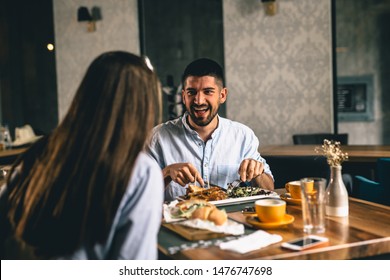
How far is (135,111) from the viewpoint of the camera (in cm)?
113

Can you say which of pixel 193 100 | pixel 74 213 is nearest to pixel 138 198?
pixel 74 213

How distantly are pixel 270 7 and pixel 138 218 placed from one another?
3.80m

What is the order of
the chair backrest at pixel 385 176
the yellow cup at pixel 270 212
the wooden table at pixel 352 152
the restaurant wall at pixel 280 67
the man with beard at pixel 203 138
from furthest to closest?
the restaurant wall at pixel 280 67 → the wooden table at pixel 352 152 → the man with beard at pixel 203 138 → the chair backrest at pixel 385 176 → the yellow cup at pixel 270 212

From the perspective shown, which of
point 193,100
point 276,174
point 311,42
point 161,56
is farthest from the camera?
point 161,56

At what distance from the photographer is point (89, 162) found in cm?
106

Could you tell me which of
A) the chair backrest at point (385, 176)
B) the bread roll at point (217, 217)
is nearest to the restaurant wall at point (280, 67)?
the chair backrest at point (385, 176)

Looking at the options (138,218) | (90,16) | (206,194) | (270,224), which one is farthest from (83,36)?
(138,218)

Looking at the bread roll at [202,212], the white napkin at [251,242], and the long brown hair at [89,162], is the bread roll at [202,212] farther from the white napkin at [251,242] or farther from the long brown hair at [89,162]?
the long brown hair at [89,162]

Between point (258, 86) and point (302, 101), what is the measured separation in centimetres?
47

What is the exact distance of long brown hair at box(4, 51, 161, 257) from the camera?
1.06m

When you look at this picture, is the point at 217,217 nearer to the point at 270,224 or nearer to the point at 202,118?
the point at 270,224

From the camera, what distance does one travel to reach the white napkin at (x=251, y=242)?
1306mm

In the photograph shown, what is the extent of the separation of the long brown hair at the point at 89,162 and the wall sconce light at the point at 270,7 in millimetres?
3571

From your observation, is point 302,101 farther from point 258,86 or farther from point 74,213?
point 74,213
